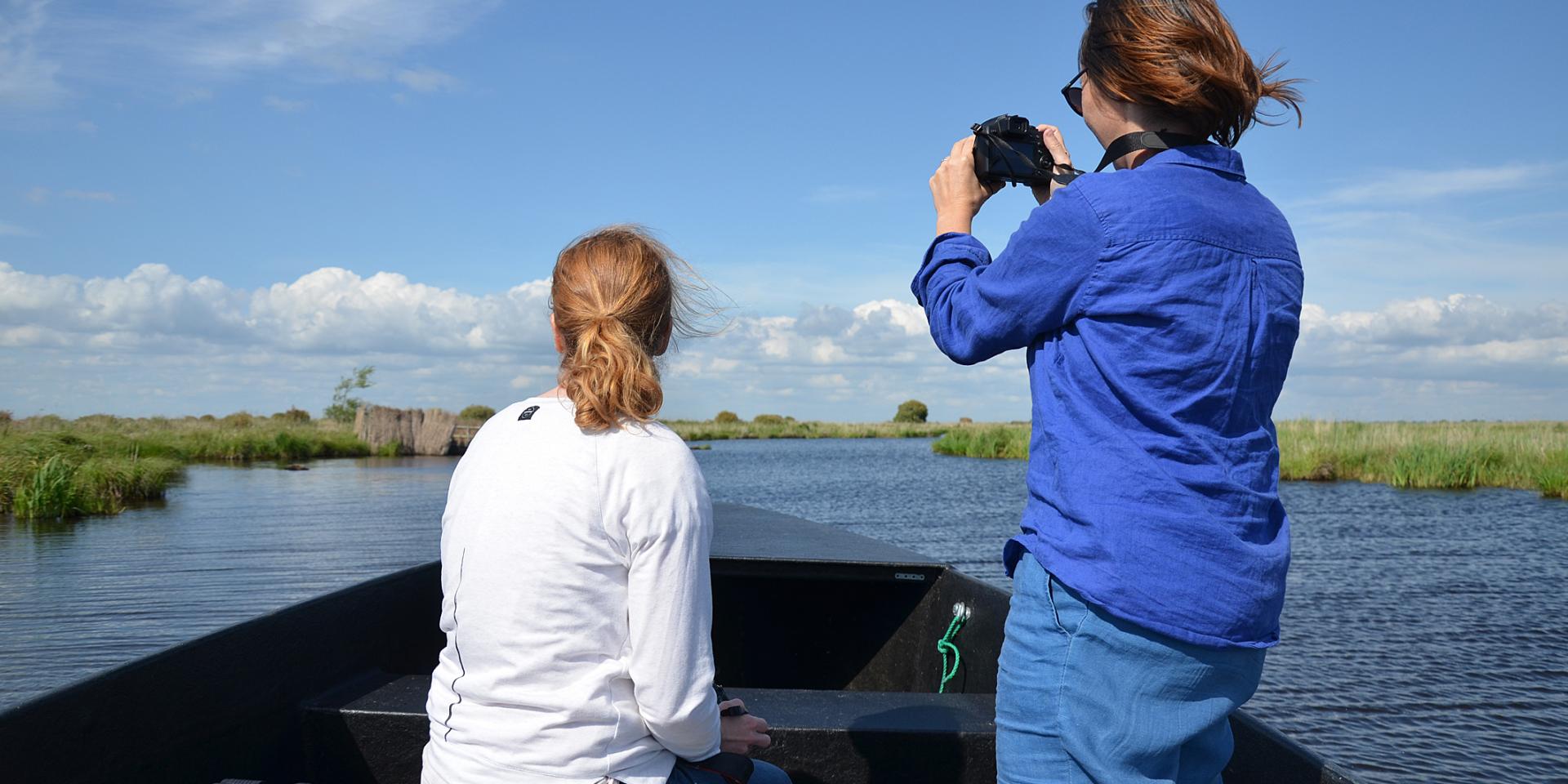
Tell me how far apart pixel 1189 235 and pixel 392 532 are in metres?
13.0

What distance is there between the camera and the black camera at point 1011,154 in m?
1.57

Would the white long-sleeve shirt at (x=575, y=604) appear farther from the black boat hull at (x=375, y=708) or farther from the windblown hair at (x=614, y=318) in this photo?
the black boat hull at (x=375, y=708)

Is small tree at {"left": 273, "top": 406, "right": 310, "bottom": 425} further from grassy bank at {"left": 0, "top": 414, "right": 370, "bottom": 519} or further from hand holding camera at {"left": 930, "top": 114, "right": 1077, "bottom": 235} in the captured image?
hand holding camera at {"left": 930, "top": 114, "right": 1077, "bottom": 235}

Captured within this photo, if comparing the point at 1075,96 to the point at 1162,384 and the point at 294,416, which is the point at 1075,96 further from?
the point at 294,416

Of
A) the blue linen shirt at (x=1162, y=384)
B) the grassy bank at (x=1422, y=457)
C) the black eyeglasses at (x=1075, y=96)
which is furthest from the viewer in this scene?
the grassy bank at (x=1422, y=457)

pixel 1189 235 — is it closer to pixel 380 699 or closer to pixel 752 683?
pixel 380 699

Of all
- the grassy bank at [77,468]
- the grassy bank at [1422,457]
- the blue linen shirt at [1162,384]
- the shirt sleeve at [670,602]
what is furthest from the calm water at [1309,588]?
the blue linen shirt at [1162,384]

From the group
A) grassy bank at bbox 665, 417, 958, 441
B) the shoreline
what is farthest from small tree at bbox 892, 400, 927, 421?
the shoreline

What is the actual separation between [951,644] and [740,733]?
75.5 inches

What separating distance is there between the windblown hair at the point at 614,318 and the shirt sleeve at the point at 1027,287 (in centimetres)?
41

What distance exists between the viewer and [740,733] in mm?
1631

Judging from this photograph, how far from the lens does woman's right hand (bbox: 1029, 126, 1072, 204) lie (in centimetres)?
162

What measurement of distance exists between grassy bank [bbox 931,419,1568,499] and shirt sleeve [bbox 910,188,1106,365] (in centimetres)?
2039

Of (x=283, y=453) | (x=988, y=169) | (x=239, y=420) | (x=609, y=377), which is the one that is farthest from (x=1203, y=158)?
(x=239, y=420)
